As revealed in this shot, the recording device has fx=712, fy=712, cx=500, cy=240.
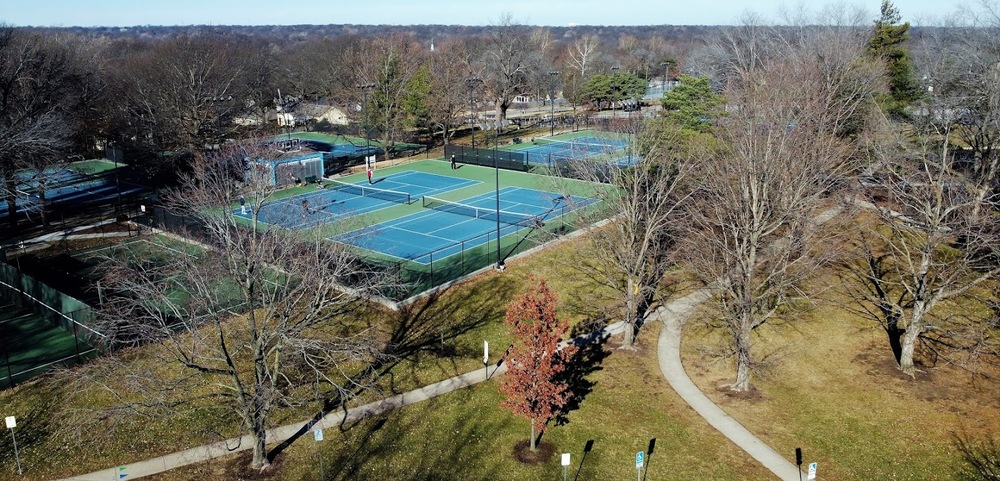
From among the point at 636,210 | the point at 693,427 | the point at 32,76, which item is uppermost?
the point at 32,76

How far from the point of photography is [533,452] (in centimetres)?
1980

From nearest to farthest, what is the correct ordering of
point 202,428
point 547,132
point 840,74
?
point 202,428
point 840,74
point 547,132

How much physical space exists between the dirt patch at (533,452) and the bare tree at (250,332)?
4.89 m

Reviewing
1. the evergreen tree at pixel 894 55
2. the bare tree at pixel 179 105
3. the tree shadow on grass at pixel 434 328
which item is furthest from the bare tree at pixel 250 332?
the evergreen tree at pixel 894 55

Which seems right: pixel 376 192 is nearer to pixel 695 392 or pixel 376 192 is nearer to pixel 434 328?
pixel 434 328

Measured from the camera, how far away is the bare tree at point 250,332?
18078mm

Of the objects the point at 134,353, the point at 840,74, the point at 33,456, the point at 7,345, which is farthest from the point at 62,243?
the point at 840,74

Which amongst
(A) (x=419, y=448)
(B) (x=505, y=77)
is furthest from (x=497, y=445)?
(B) (x=505, y=77)

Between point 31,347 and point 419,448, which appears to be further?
point 31,347

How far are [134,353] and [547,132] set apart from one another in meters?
56.9

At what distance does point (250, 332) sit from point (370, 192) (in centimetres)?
2852

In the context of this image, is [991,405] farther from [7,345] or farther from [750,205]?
[7,345]

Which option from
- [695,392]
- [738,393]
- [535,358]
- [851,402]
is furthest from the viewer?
[695,392]

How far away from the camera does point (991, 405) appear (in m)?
22.0
